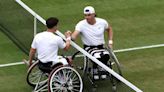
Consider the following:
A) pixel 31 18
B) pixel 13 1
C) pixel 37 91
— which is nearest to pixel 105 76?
pixel 37 91

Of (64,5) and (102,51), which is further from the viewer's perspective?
(64,5)

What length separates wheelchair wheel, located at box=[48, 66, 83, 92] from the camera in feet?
35.3

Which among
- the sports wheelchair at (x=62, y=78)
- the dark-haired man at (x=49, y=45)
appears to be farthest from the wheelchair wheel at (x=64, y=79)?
the dark-haired man at (x=49, y=45)

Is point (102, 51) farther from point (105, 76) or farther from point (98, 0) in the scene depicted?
point (98, 0)

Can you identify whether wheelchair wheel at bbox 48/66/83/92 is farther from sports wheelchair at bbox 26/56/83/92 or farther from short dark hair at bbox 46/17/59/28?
short dark hair at bbox 46/17/59/28

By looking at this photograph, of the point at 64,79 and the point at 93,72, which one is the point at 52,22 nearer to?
the point at 64,79

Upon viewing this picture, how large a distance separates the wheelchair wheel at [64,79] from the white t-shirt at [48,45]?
0.37m

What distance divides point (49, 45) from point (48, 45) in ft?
0.07

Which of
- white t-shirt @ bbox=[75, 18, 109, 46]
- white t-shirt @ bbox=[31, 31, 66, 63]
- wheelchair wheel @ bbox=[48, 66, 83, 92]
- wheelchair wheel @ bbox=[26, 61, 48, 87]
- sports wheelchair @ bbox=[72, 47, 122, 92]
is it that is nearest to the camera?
wheelchair wheel @ bbox=[48, 66, 83, 92]

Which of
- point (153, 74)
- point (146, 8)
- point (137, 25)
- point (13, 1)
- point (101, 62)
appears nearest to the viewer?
point (101, 62)

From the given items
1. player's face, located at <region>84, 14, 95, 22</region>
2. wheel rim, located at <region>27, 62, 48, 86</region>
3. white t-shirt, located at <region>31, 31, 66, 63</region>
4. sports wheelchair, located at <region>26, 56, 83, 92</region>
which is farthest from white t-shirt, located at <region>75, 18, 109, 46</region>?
wheel rim, located at <region>27, 62, 48, 86</region>

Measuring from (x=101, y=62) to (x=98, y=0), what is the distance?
22.7 feet

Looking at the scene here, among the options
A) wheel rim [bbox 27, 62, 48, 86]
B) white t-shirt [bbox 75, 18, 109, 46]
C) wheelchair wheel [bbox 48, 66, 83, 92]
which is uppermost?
white t-shirt [bbox 75, 18, 109, 46]

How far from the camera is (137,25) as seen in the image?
15.9 m
